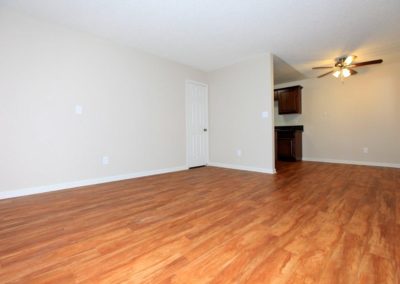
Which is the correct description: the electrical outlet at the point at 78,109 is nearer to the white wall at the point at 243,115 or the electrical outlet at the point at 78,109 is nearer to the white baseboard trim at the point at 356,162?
the white wall at the point at 243,115

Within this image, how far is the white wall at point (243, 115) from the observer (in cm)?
380

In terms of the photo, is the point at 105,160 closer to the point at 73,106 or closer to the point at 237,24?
the point at 73,106

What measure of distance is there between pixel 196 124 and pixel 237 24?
93.3 inches

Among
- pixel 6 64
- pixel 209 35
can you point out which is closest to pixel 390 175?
pixel 209 35

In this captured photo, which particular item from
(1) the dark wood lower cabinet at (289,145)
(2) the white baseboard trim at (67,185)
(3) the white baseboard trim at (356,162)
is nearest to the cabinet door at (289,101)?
(1) the dark wood lower cabinet at (289,145)

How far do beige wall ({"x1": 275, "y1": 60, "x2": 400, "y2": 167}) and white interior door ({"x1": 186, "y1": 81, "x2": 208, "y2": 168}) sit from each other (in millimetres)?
2977

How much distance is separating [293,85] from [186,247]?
5.81 meters

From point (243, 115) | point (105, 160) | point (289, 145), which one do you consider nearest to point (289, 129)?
point (289, 145)

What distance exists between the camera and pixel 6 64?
2377mm

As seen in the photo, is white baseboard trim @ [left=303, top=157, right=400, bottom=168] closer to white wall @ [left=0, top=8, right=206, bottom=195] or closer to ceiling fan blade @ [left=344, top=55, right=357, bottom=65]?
ceiling fan blade @ [left=344, top=55, right=357, bottom=65]

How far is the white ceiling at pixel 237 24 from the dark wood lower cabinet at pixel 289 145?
6.90 feet

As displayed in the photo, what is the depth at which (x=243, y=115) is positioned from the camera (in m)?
4.20

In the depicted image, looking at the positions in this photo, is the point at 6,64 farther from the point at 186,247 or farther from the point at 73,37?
the point at 186,247

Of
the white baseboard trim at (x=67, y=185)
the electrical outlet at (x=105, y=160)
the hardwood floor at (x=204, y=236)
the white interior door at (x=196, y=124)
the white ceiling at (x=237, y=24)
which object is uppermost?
the white ceiling at (x=237, y=24)
